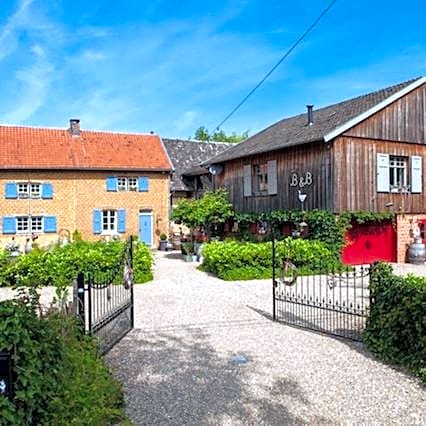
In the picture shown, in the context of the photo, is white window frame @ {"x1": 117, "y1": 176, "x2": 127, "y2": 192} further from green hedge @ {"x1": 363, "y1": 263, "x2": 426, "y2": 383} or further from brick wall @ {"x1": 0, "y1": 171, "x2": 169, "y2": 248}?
green hedge @ {"x1": 363, "y1": 263, "x2": 426, "y2": 383}

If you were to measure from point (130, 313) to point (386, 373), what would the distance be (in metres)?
4.39

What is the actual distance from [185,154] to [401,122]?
55.7ft

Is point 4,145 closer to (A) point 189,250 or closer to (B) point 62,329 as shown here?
(A) point 189,250

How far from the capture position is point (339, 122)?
1689 centimetres

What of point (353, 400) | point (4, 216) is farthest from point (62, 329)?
point (4, 216)

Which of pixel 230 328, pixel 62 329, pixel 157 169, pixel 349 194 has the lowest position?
pixel 230 328

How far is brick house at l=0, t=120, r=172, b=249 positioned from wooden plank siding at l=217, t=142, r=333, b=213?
6218 mm

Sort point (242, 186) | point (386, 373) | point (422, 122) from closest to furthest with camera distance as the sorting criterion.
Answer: point (386, 373), point (422, 122), point (242, 186)

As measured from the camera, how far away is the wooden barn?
643 inches

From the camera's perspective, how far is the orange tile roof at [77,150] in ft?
78.6

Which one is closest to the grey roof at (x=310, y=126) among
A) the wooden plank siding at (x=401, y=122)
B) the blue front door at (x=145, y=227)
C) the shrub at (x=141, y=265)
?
the wooden plank siding at (x=401, y=122)

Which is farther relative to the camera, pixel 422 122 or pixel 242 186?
pixel 242 186

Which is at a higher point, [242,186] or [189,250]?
[242,186]

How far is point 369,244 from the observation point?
17.4m
